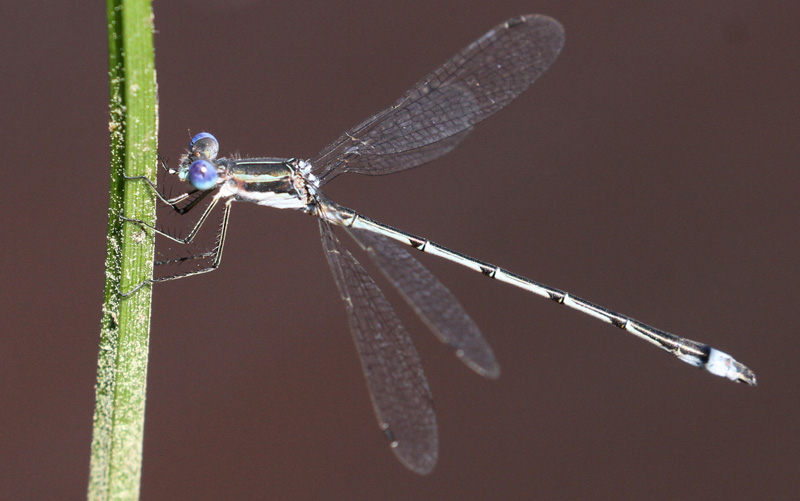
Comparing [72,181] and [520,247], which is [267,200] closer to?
[72,181]

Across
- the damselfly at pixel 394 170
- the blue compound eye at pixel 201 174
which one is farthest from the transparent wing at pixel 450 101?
the blue compound eye at pixel 201 174

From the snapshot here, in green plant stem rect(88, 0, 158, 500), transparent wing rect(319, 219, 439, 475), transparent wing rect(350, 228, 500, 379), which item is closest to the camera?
green plant stem rect(88, 0, 158, 500)

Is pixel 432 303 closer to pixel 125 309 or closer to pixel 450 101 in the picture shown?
pixel 450 101

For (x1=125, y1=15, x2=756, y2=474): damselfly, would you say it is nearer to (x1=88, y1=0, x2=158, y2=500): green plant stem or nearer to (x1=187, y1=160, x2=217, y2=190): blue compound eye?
(x1=187, y1=160, x2=217, y2=190): blue compound eye

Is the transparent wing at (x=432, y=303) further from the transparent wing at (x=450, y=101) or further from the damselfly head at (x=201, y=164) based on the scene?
the damselfly head at (x=201, y=164)

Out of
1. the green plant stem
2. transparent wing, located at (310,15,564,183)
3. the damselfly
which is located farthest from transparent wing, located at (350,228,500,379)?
the green plant stem

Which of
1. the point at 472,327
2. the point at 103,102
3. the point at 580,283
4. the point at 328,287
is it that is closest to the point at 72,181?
the point at 103,102

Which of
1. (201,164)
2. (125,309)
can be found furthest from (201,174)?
(125,309)
